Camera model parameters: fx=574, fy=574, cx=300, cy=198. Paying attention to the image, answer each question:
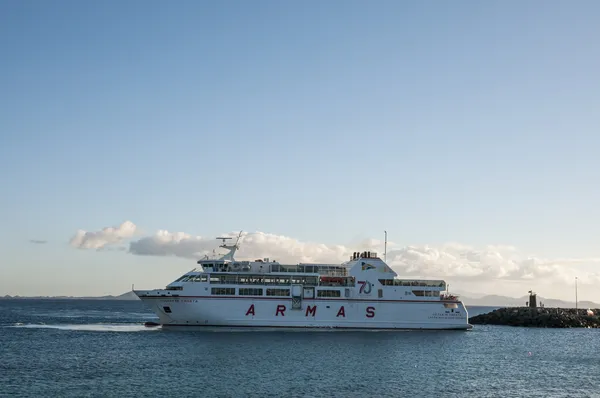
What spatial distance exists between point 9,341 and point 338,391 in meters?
35.2

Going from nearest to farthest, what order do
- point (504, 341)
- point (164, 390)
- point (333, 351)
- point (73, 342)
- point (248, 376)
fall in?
point (164, 390)
point (248, 376)
point (333, 351)
point (73, 342)
point (504, 341)

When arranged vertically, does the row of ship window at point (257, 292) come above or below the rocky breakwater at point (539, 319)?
above

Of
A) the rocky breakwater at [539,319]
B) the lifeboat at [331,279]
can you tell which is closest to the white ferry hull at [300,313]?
the lifeboat at [331,279]

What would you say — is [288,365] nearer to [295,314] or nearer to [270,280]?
[295,314]

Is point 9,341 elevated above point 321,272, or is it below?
below

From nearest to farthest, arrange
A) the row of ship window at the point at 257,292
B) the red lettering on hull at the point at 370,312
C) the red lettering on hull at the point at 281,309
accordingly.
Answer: the row of ship window at the point at 257,292 → the red lettering on hull at the point at 281,309 → the red lettering on hull at the point at 370,312

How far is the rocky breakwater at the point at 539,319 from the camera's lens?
87.9m

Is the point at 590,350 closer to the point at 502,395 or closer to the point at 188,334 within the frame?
the point at 502,395

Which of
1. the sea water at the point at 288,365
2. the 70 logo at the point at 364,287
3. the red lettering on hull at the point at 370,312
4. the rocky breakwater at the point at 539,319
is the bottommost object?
the sea water at the point at 288,365

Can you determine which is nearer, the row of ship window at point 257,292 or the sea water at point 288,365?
the sea water at point 288,365

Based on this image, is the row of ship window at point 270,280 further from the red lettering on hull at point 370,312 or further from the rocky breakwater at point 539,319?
the rocky breakwater at point 539,319

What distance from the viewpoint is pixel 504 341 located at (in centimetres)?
6247

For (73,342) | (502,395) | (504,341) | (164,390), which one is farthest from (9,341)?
(504,341)

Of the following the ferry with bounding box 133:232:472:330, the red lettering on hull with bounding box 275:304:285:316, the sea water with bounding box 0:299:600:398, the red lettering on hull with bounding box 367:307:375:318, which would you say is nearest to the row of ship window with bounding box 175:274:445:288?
the ferry with bounding box 133:232:472:330
